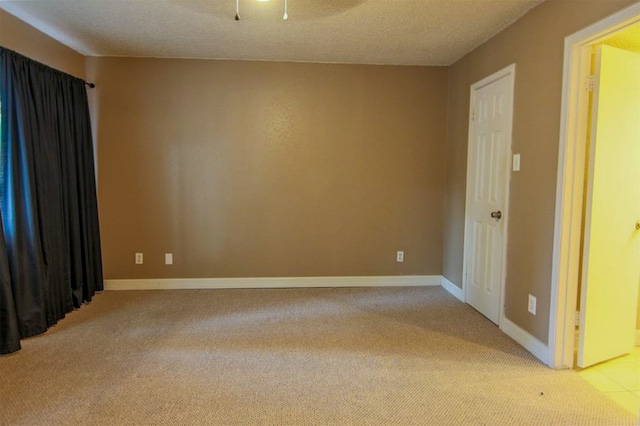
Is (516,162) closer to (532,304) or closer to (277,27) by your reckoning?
(532,304)

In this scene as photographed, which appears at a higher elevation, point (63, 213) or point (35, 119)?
point (35, 119)

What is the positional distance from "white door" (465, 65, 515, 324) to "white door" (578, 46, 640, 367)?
0.69 m

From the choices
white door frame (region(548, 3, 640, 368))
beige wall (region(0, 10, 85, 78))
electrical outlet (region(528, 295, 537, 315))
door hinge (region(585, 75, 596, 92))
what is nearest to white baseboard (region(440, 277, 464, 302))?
electrical outlet (region(528, 295, 537, 315))

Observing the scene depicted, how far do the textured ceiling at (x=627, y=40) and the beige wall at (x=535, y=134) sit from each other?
0.29 metres

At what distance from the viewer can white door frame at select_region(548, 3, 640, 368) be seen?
7.88 feet

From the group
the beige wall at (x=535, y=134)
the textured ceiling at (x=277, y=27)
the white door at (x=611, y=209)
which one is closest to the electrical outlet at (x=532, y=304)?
the beige wall at (x=535, y=134)

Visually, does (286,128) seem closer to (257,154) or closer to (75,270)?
(257,154)

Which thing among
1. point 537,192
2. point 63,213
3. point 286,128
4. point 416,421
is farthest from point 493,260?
point 63,213

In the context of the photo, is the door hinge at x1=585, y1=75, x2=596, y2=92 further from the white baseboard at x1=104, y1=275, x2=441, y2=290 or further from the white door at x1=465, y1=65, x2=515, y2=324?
the white baseboard at x1=104, y1=275, x2=441, y2=290

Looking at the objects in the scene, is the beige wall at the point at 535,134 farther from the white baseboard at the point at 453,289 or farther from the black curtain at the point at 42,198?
the black curtain at the point at 42,198

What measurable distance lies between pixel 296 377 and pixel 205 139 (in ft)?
8.77

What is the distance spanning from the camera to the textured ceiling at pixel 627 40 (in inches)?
94.4

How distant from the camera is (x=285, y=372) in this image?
8.17ft

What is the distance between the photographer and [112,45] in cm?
364
